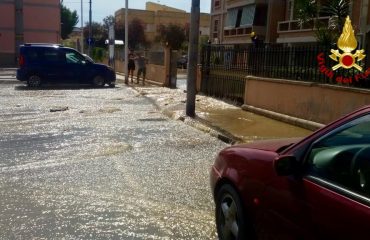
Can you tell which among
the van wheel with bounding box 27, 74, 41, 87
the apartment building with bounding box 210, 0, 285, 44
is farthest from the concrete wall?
the apartment building with bounding box 210, 0, 285, 44

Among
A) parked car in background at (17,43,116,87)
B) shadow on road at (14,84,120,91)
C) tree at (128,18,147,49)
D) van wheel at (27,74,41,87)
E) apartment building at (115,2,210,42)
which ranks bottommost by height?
shadow on road at (14,84,120,91)

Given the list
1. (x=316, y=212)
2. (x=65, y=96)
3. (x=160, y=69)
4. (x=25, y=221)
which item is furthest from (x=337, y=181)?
(x=160, y=69)

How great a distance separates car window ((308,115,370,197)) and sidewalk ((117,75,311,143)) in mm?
6358

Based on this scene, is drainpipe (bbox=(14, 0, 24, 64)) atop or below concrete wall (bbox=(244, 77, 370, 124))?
atop

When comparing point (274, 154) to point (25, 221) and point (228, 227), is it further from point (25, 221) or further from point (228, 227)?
point (25, 221)

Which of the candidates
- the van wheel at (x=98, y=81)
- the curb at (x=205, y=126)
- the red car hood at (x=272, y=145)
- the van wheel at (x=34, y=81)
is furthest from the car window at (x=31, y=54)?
the red car hood at (x=272, y=145)

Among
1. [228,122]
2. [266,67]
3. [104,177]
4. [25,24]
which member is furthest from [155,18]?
[104,177]

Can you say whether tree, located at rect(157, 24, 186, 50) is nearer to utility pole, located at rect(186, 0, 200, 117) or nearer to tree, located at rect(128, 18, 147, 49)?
tree, located at rect(128, 18, 147, 49)

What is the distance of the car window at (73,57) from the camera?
23703mm

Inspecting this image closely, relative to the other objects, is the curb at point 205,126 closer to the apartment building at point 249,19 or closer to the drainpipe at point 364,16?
the drainpipe at point 364,16

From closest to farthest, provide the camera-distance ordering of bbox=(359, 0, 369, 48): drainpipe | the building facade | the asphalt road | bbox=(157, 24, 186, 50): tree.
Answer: the asphalt road
bbox=(359, 0, 369, 48): drainpipe
the building facade
bbox=(157, 24, 186, 50): tree

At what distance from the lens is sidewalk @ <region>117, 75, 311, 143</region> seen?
10406mm

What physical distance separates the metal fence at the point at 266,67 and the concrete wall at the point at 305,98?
26 centimetres

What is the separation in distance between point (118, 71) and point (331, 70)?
104 feet
